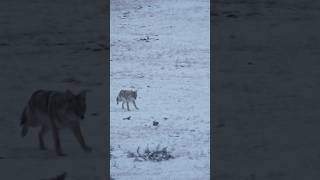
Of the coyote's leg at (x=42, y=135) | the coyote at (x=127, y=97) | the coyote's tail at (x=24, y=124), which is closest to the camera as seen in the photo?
the coyote's leg at (x=42, y=135)

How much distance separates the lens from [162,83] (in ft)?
23.7

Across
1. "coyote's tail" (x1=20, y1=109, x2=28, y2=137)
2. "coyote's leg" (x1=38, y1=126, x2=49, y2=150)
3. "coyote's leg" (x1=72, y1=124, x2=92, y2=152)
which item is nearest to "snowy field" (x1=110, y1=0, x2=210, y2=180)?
"coyote's leg" (x1=72, y1=124, x2=92, y2=152)

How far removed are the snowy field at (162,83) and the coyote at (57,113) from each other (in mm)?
386

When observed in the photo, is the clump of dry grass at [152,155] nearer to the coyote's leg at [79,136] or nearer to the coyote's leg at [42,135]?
the coyote's leg at [79,136]

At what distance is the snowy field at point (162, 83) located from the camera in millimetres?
6082

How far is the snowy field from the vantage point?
6.08m

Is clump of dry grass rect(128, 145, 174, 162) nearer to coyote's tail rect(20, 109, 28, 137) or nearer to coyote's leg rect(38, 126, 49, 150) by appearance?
coyote's leg rect(38, 126, 49, 150)

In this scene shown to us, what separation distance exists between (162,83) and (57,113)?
1570mm

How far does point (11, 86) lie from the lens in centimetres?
705

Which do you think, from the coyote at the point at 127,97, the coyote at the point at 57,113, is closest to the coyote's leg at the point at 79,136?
the coyote at the point at 57,113

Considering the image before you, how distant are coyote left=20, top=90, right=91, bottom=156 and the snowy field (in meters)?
0.39

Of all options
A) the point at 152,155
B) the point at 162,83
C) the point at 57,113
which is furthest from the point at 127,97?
the point at 57,113
